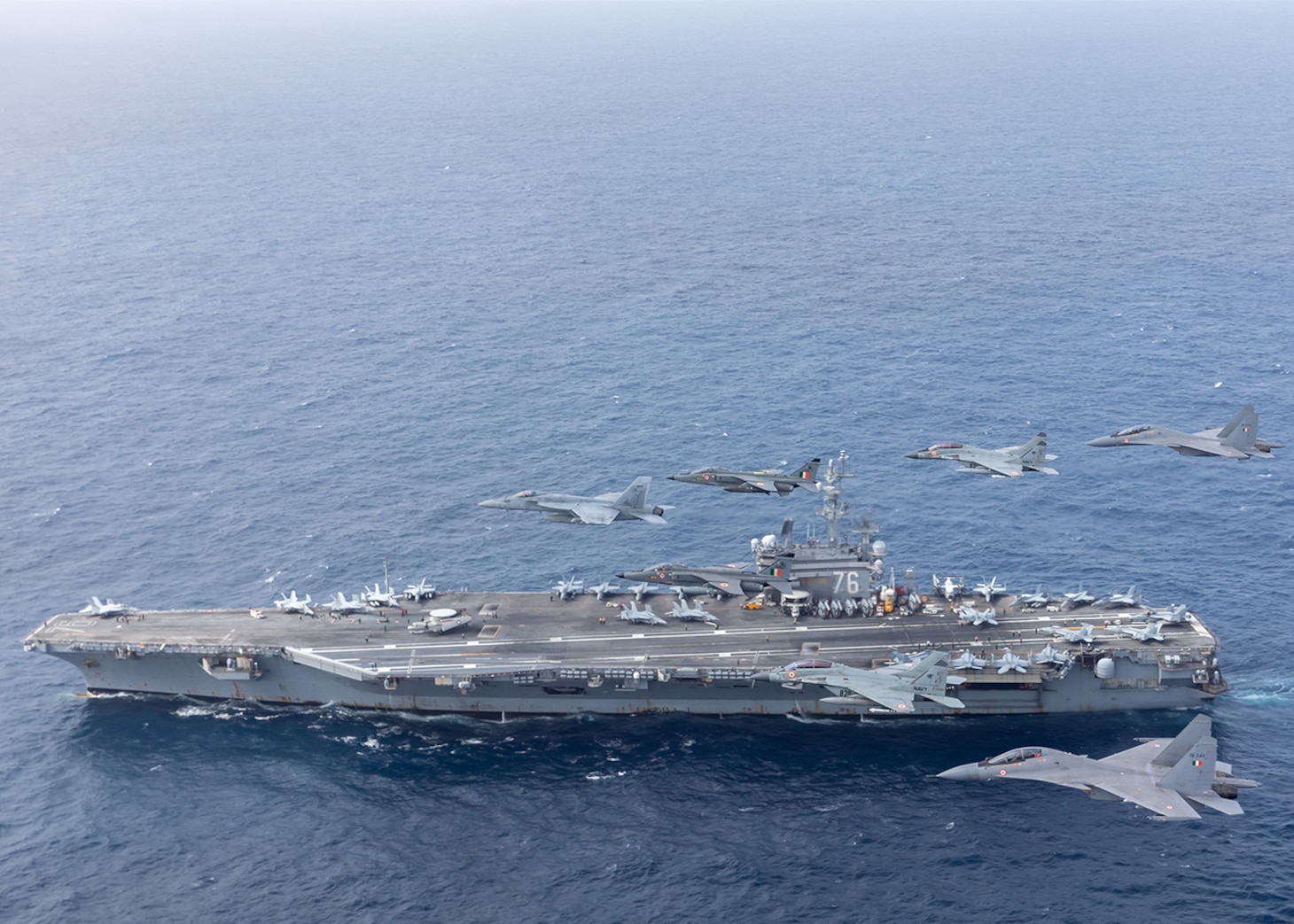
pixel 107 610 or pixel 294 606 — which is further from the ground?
pixel 107 610

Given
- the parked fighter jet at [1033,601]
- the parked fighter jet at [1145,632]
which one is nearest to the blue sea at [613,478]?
the parked fighter jet at [1145,632]

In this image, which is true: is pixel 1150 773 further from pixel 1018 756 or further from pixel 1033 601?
pixel 1033 601

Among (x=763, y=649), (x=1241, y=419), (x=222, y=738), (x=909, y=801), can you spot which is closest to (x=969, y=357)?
(x=1241, y=419)

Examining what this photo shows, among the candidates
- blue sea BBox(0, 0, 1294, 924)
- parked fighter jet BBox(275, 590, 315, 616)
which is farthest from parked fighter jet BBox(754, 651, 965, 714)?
parked fighter jet BBox(275, 590, 315, 616)

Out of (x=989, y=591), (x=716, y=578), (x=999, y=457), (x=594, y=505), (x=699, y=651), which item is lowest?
(x=699, y=651)

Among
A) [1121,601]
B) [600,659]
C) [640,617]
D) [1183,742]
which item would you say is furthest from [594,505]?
[1183,742]
